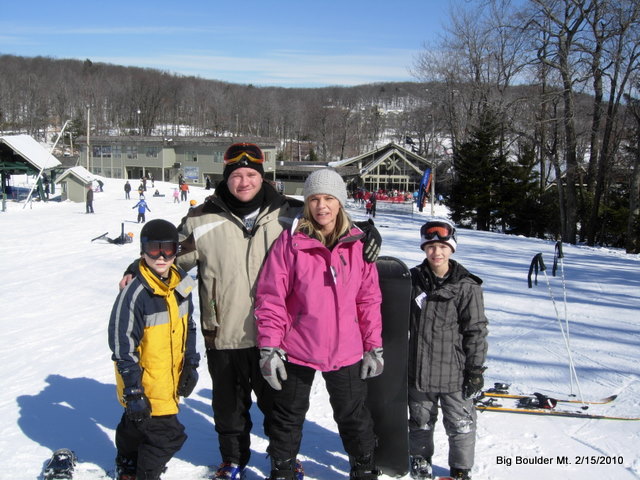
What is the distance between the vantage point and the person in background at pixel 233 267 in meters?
2.84

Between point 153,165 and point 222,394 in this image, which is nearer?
point 222,394

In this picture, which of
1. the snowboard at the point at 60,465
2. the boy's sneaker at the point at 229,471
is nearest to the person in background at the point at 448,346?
the boy's sneaker at the point at 229,471

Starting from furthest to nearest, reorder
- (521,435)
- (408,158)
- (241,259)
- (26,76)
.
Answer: (26,76), (408,158), (521,435), (241,259)

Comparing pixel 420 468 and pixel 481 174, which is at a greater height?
pixel 481 174

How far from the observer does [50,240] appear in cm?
1559

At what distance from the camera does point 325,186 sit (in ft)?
8.92

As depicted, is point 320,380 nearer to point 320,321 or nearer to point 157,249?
point 320,321

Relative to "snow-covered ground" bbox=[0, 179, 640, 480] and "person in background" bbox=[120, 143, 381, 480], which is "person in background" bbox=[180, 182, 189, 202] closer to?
"snow-covered ground" bbox=[0, 179, 640, 480]

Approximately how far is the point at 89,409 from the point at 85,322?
3413mm

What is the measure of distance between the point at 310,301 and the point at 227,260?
0.54 m

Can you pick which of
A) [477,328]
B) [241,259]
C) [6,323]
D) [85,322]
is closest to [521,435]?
[477,328]

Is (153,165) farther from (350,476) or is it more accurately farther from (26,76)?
(26,76)

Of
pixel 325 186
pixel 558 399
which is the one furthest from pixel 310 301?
pixel 558 399

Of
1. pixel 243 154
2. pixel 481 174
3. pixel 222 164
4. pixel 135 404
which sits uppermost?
pixel 222 164
